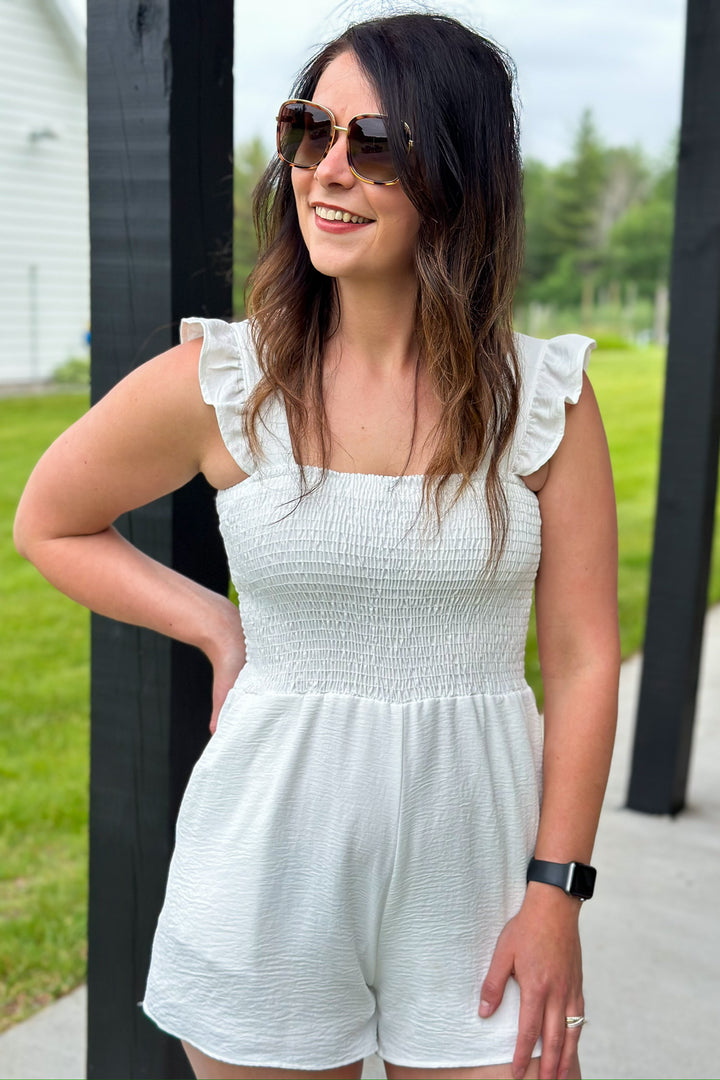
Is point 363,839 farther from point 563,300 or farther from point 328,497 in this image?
point 563,300

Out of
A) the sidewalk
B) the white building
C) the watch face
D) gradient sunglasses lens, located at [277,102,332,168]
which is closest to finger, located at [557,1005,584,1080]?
the watch face

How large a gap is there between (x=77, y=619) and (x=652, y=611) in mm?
3472

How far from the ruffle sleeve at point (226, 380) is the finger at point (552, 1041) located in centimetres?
73

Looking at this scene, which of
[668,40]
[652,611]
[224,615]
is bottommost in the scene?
[652,611]

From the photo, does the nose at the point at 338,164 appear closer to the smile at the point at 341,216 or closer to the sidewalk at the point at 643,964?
the smile at the point at 341,216

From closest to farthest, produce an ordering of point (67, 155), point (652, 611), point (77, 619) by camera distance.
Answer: point (652, 611), point (77, 619), point (67, 155)

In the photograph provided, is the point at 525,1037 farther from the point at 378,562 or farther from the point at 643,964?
the point at 643,964

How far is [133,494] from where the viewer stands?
145 cm

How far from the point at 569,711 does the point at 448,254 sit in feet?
1.86

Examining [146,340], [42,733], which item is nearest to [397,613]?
[146,340]

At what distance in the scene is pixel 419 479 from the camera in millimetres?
1321

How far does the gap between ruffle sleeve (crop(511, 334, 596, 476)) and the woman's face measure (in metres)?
0.21

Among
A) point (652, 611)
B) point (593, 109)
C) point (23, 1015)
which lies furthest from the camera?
point (593, 109)

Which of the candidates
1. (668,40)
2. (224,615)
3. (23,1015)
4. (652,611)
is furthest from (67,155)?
(668,40)
